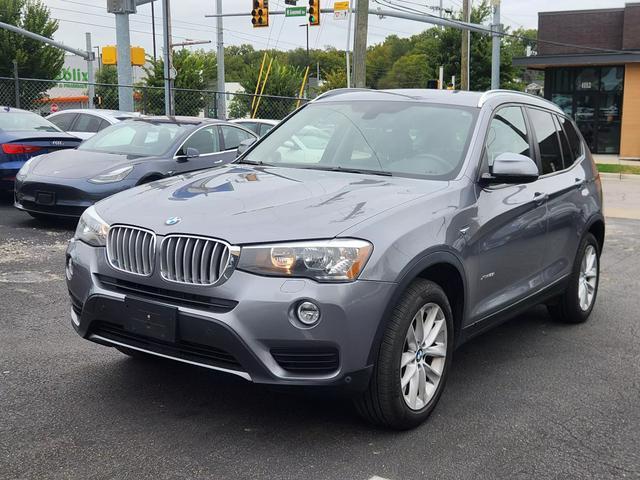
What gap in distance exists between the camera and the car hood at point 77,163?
9844 mm

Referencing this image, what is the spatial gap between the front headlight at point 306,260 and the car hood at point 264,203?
5cm

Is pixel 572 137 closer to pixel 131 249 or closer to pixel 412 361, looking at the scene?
pixel 412 361

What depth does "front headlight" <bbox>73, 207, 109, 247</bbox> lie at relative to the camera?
3953mm

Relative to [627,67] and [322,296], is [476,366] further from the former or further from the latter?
[627,67]

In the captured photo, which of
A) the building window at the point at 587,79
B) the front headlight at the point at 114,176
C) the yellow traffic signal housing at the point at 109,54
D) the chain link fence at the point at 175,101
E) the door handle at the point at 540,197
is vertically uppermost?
the yellow traffic signal housing at the point at 109,54

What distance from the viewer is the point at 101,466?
11.2 ft

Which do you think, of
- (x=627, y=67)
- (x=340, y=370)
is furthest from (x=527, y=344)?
(x=627, y=67)

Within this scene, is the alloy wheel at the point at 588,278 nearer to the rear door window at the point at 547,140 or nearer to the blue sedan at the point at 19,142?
the rear door window at the point at 547,140

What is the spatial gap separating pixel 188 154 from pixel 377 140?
5.47 m

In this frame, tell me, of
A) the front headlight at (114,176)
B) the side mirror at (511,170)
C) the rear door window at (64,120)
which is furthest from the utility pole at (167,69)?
the side mirror at (511,170)

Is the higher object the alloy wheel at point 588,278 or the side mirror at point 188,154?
the side mirror at point 188,154

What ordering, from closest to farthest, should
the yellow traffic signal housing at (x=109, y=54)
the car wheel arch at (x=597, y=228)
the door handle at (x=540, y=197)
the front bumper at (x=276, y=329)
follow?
the front bumper at (x=276, y=329), the door handle at (x=540, y=197), the car wheel arch at (x=597, y=228), the yellow traffic signal housing at (x=109, y=54)

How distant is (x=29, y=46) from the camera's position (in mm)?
44656

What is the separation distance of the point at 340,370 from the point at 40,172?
7.57 meters
